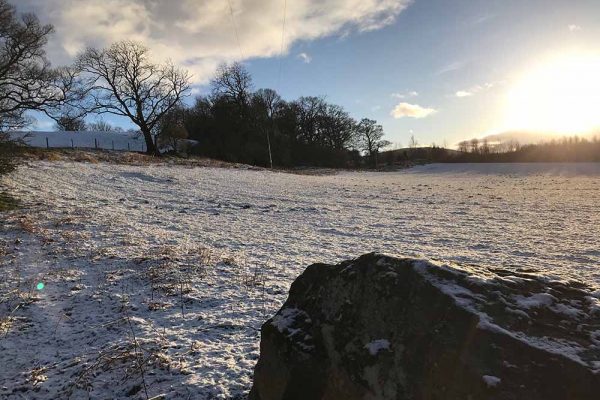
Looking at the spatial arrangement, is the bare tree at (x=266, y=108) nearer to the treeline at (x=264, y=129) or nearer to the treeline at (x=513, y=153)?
the treeline at (x=264, y=129)

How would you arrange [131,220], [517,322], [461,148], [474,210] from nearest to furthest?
[517,322] < [131,220] < [474,210] < [461,148]

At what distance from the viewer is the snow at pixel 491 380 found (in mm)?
2127

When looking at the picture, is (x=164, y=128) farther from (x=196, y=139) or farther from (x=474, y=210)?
(x=474, y=210)

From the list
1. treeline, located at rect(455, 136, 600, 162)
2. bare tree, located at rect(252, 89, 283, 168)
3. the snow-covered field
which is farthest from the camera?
bare tree, located at rect(252, 89, 283, 168)

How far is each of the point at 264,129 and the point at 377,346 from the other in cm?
6432

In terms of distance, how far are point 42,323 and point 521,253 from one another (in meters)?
9.90

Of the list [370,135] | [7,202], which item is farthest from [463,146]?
[7,202]

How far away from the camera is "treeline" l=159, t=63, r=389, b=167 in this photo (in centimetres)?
6034

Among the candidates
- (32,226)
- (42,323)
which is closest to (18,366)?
(42,323)

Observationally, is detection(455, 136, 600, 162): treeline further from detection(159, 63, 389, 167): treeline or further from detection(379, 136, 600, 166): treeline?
detection(159, 63, 389, 167): treeline

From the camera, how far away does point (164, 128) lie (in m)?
49.7

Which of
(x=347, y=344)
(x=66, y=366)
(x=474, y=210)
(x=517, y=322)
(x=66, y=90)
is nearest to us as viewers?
(x=517, y=322)

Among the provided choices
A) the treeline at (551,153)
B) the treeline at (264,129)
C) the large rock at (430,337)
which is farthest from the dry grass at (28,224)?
the treeline at (551,153)

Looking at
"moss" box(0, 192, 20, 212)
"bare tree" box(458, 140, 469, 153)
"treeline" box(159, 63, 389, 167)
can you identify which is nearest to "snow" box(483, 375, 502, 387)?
"moss" box(0, 192, 20, 212)
